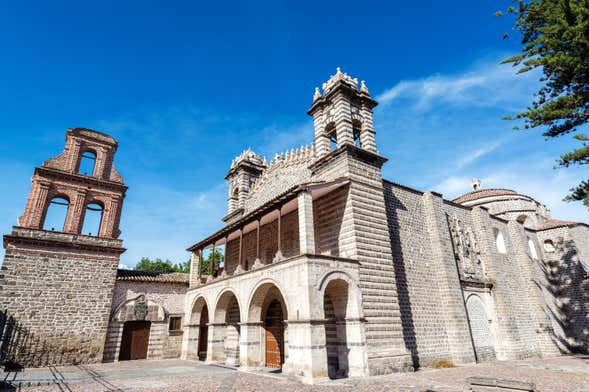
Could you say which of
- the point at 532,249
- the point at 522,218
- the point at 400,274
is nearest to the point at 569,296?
the point at 532,249

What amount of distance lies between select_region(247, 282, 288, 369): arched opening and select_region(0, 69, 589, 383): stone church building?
0.21ft

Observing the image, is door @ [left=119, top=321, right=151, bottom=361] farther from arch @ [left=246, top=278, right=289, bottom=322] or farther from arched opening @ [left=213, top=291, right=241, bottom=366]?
arch @ [left=246, top=278, right=289, bottom=322]

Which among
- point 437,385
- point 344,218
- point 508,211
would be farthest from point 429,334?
point 508,211

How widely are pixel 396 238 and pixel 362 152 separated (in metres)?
4.38

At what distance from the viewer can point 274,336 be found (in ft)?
49.3

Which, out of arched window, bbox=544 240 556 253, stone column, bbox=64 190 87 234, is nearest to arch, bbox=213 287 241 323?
stone column, bbox=64 190 87 234

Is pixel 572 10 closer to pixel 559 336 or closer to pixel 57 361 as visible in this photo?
pixel 559 336

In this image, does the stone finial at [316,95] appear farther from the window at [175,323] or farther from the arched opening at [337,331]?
the window at [175,323]

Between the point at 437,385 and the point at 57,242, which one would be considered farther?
the point at 57,242

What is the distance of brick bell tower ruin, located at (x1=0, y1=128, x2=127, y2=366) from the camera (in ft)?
51.4

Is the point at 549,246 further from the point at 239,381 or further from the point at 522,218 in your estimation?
the point at 239,381

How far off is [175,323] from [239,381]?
34.8 ft

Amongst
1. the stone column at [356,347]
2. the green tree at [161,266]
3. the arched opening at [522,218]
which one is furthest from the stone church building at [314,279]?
the green tree at [161,266]

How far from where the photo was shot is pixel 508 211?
2762cm
